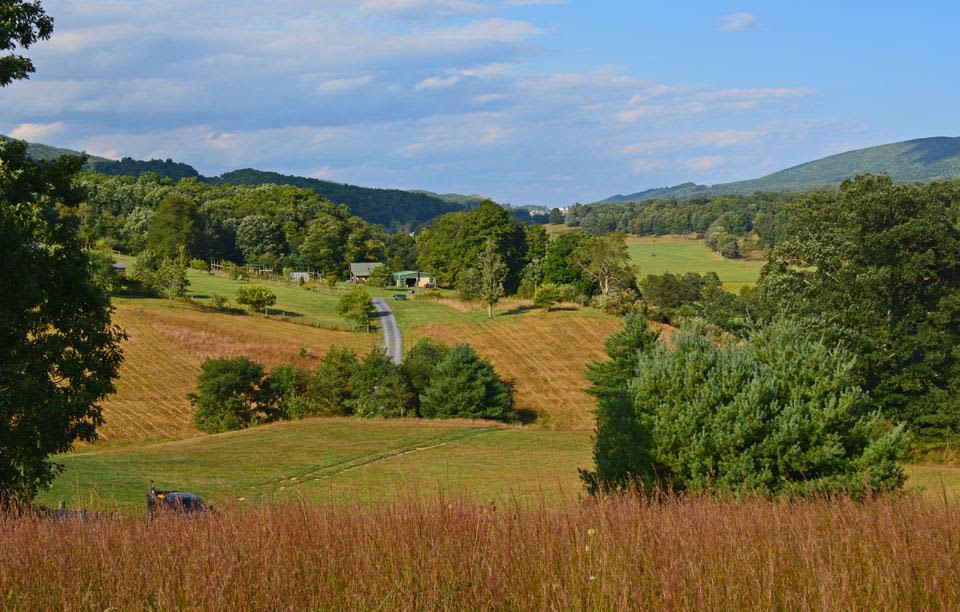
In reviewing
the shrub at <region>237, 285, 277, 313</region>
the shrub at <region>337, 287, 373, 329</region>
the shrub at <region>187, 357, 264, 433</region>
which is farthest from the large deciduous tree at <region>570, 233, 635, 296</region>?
the shrub at <region>187, 357, 264, 433</region>

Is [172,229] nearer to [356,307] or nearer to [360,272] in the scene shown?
[360,272]

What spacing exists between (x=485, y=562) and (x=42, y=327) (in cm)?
1527

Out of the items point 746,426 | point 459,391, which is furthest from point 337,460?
point 746,426

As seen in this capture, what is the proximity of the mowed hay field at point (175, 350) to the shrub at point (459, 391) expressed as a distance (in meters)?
14.4

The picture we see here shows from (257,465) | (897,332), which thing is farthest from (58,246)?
(897,332)

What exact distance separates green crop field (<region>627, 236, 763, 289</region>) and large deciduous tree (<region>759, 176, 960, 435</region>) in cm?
7252

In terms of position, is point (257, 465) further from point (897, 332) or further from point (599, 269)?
point (599, 269)

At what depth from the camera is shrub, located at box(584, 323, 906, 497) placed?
14.3 metres

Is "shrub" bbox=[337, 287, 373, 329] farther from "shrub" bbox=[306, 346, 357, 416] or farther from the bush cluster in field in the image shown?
"shrub" bbox=[306, 346, 357, 416]

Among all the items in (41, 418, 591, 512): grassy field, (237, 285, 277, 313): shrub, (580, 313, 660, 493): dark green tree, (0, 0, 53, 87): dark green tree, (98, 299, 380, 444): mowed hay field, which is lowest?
(41, 418, 591, 512): grassy field

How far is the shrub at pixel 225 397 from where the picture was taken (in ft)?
165

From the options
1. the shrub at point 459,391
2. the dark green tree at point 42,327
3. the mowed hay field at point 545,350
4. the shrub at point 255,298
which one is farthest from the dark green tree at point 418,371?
the dark green tree at point 42,327

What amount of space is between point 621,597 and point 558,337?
77.2 m

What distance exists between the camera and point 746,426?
557 inches
